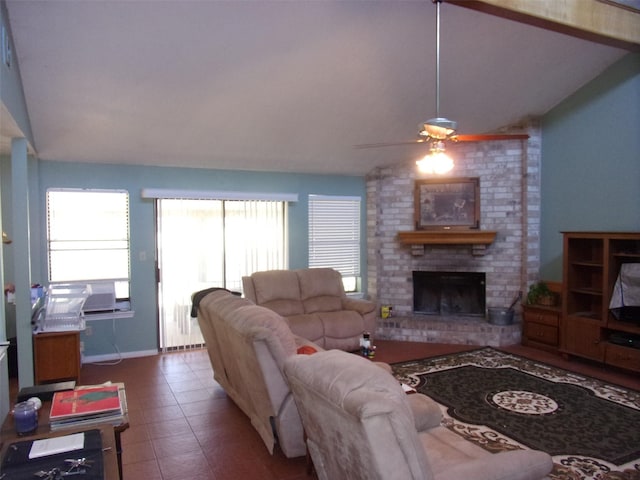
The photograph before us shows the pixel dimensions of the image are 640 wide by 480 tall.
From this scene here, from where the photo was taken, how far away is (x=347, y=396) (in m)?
1.60

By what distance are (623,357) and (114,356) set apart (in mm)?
5562

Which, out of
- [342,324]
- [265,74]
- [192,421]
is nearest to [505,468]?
[192,421]

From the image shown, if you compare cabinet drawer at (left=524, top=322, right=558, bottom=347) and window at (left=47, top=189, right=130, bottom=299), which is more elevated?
window at (left=47, top=189, right=130, bottom=299)

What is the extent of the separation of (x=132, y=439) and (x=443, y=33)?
4.08 m

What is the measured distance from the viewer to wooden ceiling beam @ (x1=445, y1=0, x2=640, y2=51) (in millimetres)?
3354

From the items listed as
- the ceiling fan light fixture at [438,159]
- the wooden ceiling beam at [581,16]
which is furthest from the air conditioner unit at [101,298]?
the wooden ceiling beam at [581,16]

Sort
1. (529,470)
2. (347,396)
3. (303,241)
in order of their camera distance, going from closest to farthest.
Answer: (347,396)
(529,470)
(303,241)

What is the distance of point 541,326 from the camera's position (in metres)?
5.68

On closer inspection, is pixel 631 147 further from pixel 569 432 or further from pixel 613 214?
pixel 569 432

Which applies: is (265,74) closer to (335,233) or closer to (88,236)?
(88,236)

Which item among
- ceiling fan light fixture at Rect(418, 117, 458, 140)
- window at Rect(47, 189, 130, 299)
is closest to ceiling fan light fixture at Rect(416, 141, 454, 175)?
ceiling fan light fixture at Rect(418, 117, 458, 140)

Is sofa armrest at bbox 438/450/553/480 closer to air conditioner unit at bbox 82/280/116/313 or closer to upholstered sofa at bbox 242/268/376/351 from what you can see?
upholstered sofa at bbox 242/268/376/351

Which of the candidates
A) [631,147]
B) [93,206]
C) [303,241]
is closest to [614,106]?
[631,147]

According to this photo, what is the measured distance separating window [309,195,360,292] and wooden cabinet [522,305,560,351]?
8.07 ft
